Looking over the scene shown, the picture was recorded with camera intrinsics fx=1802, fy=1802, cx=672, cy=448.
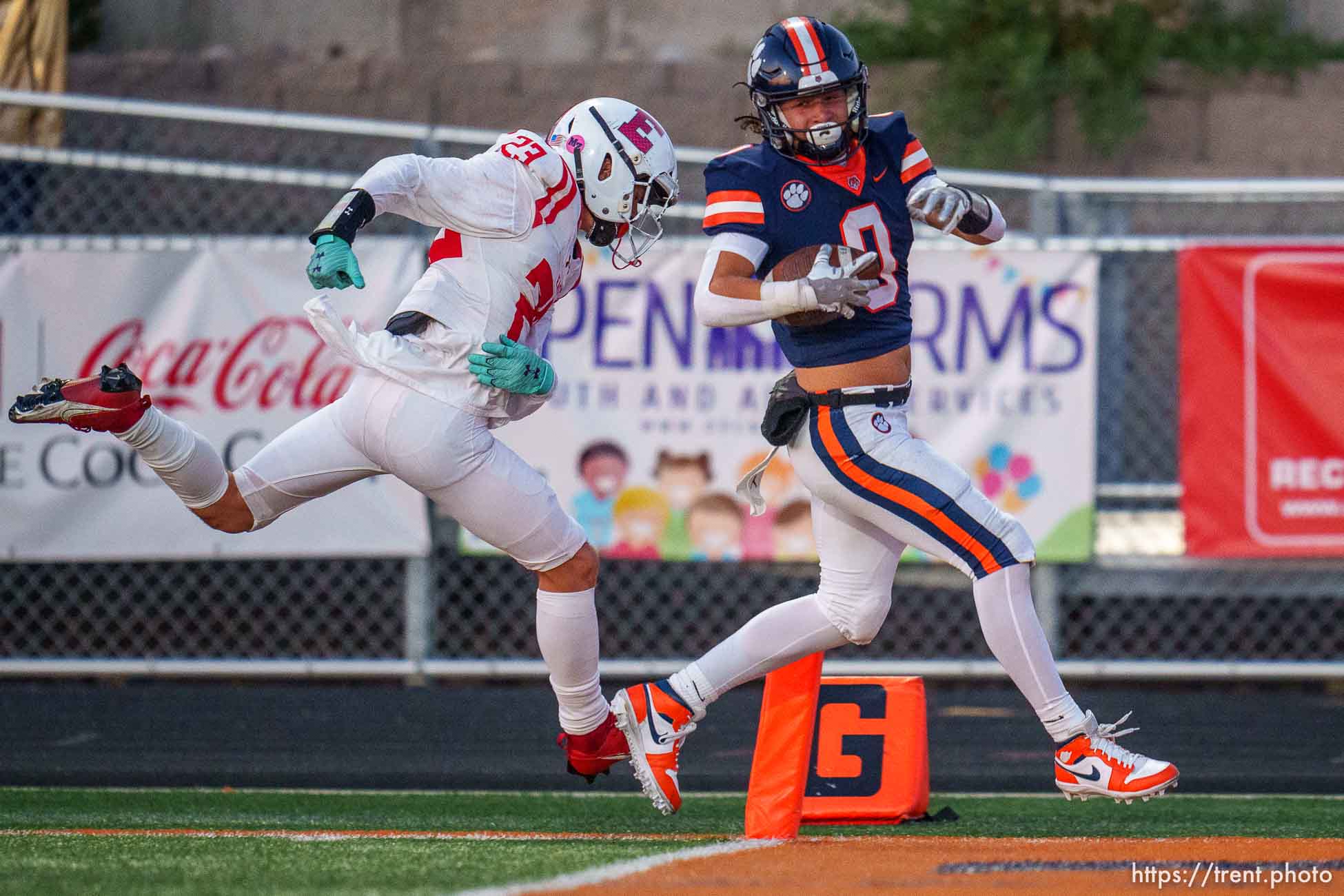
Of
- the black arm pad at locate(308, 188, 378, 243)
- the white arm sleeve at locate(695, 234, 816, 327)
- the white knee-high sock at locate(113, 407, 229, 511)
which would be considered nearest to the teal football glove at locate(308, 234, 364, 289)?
the black arm pad at locate(308, 188, 378, 243)

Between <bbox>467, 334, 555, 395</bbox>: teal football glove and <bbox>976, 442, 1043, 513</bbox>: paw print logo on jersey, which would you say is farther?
<bbox>976, 442, 1043, 513</bbox>: paw print logo on jersey

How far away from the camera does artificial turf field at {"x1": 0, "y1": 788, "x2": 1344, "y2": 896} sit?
3295 millimetres

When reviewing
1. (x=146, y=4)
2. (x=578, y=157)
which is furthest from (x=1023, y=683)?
(x=146, y=4)

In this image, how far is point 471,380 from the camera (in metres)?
4.16

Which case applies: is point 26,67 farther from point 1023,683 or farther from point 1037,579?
point 1023,683

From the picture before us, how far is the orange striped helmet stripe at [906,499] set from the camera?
4.13 metres

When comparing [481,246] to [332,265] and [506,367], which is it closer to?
[506,367]

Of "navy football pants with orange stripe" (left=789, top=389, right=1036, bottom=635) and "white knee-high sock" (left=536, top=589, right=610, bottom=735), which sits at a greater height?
"navy football pants with orange stripe" (left=789, top=389, right=1036, bottom=635)

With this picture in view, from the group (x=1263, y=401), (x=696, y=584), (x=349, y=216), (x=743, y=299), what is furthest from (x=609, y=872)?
(x=696, y=584)

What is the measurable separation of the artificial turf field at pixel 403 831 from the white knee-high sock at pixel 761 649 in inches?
14.3

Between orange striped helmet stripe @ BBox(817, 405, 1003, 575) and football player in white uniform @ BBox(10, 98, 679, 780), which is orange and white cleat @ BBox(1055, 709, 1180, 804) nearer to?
orange striped helmet stripe @ BBox(817, 405, 1003, 575)

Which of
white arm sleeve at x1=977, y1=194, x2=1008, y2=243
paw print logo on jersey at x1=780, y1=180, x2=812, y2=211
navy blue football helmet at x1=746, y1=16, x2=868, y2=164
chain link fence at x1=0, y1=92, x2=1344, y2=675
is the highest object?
navy blue football helmet at x1=746, y1=16, x2=868, y2=164

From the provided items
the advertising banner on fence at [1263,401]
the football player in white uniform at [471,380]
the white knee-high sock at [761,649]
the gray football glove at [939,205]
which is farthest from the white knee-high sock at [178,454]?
the advertising banner on fence at [1263,401]

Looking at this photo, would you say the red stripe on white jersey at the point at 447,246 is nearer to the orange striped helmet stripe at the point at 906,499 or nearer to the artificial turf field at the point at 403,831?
the orange striped helmet stripe at the point at 906,499
